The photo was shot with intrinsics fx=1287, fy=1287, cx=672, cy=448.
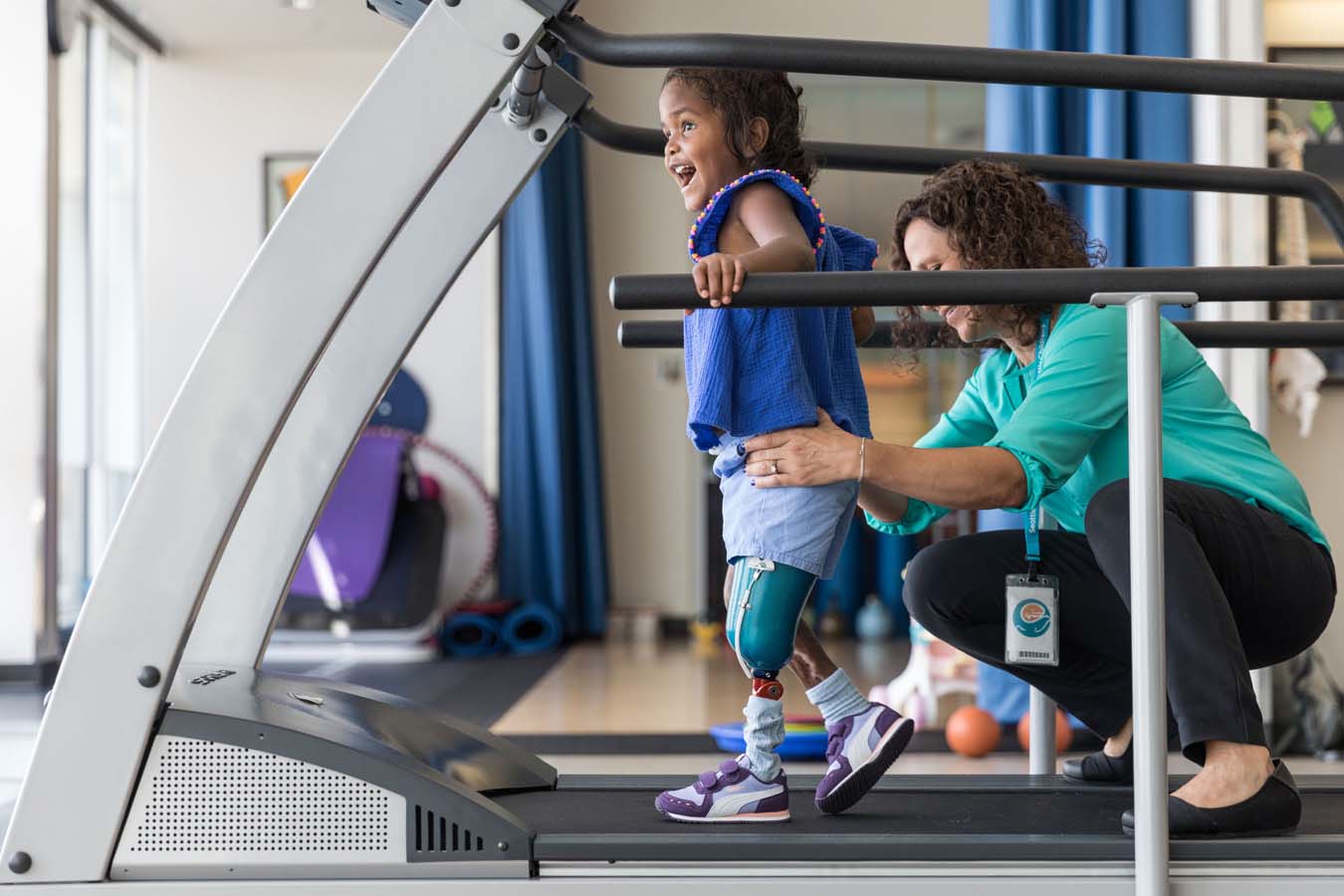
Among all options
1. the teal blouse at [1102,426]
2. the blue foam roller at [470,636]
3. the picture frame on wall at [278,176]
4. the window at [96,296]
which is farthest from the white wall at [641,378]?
the teal blouse at [1102,426]

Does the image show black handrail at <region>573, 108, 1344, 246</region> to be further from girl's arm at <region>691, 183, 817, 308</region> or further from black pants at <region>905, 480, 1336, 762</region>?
black pants at <region>905, 480, 1336, 762</region>

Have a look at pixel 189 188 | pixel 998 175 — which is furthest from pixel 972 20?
pixel 998 175

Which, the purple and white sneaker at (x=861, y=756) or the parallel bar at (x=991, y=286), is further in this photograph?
the purple and white sneaker at (x=861, y=756)

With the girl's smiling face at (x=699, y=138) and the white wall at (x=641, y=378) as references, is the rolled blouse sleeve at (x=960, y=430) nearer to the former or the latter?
the girl's smiling face at (x=699, y=138)

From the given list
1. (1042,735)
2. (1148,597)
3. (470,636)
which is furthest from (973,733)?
(470,636)

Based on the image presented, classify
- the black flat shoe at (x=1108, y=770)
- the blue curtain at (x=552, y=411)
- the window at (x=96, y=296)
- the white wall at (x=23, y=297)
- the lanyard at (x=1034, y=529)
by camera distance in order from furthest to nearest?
the blue curtain at (x=552, y=411)
the window at (x=96, y=296)
the white wall at (x=23, y=297)
the black flat shoe at (x=1108, y=770)
the lanyard at (x=1034, y=529)

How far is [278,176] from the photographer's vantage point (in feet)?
19.2

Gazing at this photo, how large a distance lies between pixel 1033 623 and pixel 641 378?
4.59 metres

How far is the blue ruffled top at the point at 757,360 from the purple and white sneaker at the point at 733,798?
361mm

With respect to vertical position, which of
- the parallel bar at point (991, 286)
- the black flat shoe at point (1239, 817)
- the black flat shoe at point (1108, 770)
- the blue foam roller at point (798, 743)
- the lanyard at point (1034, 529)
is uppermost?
the parallel bar at point (991, 286)

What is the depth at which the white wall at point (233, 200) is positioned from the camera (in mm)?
5797

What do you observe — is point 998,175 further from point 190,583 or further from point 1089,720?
point 190,583

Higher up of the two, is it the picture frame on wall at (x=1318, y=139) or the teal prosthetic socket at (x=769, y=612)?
the picture frame on wall at (x=1318, y=139)

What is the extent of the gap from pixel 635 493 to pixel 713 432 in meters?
4.67
